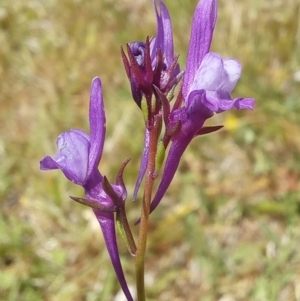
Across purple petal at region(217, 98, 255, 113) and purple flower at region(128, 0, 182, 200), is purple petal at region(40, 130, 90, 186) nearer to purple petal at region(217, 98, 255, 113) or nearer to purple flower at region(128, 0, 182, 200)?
purple flower at region(128, 0, 182, 200)

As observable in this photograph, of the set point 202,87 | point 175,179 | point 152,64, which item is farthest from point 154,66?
point 175,179

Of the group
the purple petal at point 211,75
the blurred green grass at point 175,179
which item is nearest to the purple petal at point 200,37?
the purple petal at point 211,75

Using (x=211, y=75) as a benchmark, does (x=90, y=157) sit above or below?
below

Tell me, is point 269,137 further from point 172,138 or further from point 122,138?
point 172,138

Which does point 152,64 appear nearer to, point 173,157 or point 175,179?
point 173,157

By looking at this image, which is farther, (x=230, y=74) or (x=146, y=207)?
(x=146, y=207)

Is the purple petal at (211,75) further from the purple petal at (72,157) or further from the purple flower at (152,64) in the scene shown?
the purple petal at (72,157)

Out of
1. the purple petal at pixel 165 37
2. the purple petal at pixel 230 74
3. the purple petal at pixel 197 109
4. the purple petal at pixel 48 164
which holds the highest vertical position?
the purple petal at pixel 165 37
